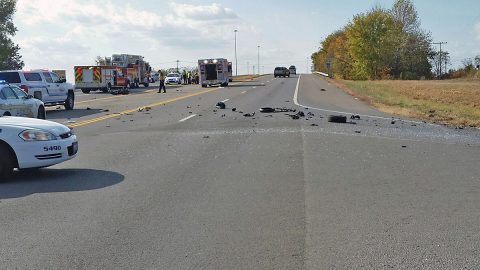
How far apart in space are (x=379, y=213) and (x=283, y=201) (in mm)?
1301

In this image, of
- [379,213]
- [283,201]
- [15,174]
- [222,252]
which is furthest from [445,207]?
[15,174]

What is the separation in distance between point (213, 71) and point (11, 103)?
3917 cm

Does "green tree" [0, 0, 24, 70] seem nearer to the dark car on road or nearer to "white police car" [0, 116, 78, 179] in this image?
the dark car on road

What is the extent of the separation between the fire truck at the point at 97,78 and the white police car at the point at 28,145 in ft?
128

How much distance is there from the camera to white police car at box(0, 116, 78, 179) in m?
9.48

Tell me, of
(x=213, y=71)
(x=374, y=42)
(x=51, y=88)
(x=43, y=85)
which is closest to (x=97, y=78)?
(x=213, y=71)

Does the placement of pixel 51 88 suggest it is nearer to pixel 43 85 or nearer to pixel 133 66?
pixel 43 85

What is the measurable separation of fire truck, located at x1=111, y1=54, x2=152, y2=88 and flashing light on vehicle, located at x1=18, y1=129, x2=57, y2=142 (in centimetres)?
4807

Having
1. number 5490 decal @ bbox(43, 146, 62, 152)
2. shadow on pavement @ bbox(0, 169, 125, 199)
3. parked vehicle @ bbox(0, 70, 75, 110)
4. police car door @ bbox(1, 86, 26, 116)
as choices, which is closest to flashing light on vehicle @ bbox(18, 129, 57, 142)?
number 5490 decal @ bbox(43, 146, 62, 152)

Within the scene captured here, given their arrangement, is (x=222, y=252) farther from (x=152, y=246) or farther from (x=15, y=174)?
(x=15, y=174)

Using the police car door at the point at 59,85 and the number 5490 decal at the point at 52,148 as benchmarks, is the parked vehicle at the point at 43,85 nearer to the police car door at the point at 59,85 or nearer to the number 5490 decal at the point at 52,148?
the police car door at the point at 59,85

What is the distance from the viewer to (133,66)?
203ft

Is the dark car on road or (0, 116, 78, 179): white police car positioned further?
the dark car on road

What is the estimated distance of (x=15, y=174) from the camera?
1035 cm
